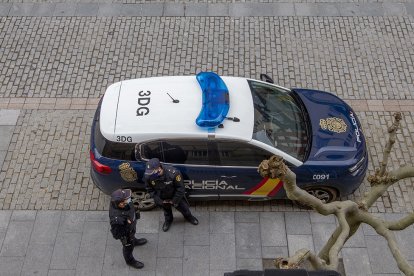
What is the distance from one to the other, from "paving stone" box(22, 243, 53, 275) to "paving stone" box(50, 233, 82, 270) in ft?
0.30

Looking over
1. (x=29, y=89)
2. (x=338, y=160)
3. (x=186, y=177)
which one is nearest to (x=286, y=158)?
(x=338, y=160)

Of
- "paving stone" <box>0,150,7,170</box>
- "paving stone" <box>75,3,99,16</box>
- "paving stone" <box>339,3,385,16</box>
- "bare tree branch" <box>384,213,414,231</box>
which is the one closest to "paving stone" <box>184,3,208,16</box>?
"paving stone" <box>75,3,99,16</box>

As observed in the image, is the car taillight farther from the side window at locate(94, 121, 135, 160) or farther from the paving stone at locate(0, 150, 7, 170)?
the paving stone at locate(0, 150, 7, 170)

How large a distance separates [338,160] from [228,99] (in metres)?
1.94

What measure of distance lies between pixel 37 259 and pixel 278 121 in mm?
4374

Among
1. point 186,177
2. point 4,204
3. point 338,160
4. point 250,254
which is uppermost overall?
point 338,160

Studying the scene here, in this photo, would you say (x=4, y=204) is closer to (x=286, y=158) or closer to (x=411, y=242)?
(x=286, y=158)

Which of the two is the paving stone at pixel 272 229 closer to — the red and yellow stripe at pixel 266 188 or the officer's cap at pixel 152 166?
the red and yellow stripe at pixel 266 188

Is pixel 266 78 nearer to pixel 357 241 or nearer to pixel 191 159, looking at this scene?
pixel 191 159

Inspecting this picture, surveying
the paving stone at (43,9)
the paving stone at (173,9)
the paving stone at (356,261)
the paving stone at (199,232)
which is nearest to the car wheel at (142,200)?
the paving stone at (199,232)

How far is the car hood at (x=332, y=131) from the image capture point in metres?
8.02

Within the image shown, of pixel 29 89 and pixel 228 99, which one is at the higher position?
pixel 228 99

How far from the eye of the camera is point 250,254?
816cm

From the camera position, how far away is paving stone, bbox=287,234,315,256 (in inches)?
324
